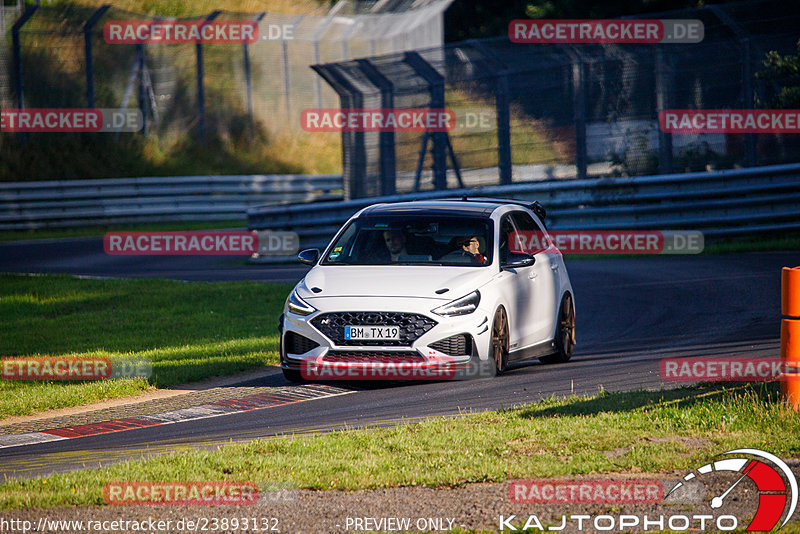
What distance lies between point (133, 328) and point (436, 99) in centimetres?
897

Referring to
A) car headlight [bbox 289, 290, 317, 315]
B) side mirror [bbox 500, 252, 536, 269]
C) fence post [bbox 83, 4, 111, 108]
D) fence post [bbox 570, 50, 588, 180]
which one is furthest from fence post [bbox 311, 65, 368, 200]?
car headlight [bbox 289, 290, 317, 315]

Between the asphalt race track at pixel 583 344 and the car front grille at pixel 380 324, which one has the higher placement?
the car front grille at pixel 380 324

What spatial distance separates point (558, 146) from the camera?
20516 mm

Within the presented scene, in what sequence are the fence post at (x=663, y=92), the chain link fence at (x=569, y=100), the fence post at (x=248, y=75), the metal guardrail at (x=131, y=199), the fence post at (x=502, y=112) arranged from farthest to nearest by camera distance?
the fence post at (x=248, y=75)
the metal guardrail at (x=131, y=199)
the fence post at (x=502, y=112)
the fence post at (x=663, y=92)
the chain link fence at (x=569, y=100)

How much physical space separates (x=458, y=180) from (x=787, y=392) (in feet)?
46.0

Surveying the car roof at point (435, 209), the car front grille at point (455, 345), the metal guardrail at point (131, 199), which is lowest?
the car front grille at point (455, 345)

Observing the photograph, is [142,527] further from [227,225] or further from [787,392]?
[227,225]

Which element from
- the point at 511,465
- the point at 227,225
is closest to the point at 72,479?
the point at 511,465

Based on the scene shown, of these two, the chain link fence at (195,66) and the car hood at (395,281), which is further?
the chain link fence at (195,66)

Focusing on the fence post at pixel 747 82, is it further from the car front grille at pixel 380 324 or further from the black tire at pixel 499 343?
the car front grille at pixel 380 324

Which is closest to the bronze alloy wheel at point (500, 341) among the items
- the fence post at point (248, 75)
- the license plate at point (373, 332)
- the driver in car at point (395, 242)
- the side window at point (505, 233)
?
the side window at point (505, 233)

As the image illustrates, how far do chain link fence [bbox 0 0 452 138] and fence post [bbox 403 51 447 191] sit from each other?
11851mm

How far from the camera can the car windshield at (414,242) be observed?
10.5 metres

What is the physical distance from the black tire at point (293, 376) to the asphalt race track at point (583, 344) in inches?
16.1
